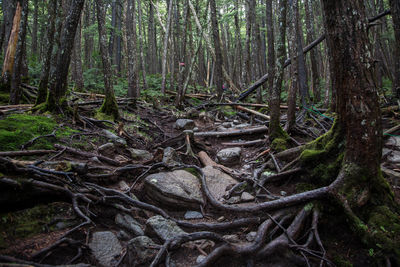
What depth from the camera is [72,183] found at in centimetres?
335

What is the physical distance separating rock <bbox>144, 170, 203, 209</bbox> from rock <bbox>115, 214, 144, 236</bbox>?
2.52 ft

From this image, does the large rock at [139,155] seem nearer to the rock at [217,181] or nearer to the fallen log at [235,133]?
the rock at [217,181]

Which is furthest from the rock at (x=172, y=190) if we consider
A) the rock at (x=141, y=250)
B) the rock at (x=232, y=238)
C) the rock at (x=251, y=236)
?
the rock at (x=141, y=250)

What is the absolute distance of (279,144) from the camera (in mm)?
6062

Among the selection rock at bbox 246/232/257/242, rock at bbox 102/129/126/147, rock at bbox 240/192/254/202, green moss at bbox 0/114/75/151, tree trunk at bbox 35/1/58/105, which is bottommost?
rock at bbox 246/232/257/242

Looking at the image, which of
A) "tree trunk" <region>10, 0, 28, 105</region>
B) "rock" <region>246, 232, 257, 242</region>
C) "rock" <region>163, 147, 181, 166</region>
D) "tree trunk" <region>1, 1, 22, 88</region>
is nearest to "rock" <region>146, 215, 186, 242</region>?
"rock" <region>246, 232, 257, 242</region>

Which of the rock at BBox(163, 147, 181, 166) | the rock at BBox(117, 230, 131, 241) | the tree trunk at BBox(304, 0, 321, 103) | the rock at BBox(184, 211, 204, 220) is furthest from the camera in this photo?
the tree trunk at BBox(304, 0, 321, 103)

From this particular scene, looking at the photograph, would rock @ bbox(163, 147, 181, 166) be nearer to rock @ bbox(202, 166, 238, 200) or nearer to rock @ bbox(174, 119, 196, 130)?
rock @ bbox(202, 166, 238, 200)

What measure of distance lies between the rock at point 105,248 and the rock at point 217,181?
7.21 feet

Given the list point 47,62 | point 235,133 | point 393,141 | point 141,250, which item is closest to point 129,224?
point 141,250

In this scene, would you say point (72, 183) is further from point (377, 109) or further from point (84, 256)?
point (377, 109)

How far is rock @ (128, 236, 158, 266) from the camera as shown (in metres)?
2.66

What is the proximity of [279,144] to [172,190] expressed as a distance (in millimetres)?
3258

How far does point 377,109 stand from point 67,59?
23.9ft
